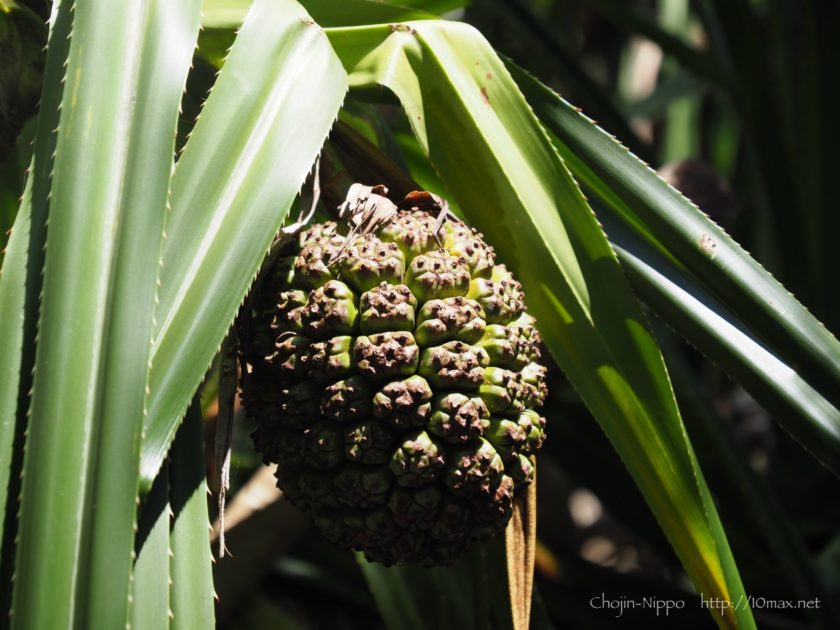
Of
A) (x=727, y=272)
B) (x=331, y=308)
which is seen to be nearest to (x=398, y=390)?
(x=331, y=308)

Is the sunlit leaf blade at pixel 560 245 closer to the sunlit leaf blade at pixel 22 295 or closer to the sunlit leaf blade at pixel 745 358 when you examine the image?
the sunlit leaf blade at pixel 745 358

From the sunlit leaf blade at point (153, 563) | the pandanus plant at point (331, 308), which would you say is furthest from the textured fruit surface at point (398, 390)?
the sunlit leaf blade at point (153, 563)

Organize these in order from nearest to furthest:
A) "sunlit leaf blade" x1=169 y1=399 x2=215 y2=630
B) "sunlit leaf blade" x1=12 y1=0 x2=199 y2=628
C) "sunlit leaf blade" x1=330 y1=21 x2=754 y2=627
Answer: "sunlit leaf blade" x1=12 y1=0 x2=199 y2=628
"sunlit leaf blade" x1=169 y1=399 x2=215 y2=630
"sunlit leaf blade" x1=330 y1=21 x2=754 y2=627

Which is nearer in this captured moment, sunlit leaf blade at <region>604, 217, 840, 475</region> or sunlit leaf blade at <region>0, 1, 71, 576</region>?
sunlit leaf blade at <region>0, 1, 71, 576</region>

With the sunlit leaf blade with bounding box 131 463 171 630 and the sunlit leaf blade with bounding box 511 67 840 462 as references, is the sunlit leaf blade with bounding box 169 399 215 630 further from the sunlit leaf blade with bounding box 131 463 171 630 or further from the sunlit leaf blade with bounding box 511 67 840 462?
the sunlit leaf blade with bounding box 511 67 840 462

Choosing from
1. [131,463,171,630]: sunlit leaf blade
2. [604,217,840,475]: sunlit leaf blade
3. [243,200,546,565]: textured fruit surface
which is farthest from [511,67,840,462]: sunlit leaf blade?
[131,463,171,630]: sunlit leaf blade

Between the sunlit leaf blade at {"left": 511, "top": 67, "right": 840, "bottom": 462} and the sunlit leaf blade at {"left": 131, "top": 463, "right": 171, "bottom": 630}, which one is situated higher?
the sunlit leaf blade at {"left": 511, "top": 67, "right": 840, "bottom": 462}
